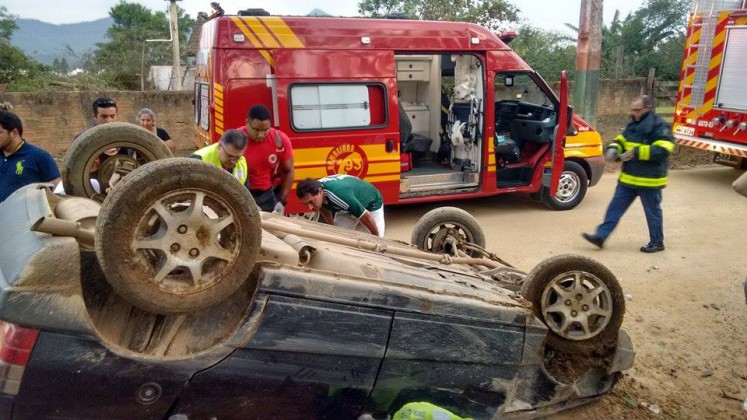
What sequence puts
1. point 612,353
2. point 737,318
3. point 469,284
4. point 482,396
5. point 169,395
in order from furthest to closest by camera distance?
1. point 737,318
2. point 612,353
3. point 469,284
4. point 482,396
5. point 169,395

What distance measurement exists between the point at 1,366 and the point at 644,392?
11.5 feet

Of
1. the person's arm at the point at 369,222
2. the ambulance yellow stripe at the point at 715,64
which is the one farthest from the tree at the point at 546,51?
the person's arm at the point at 369,222

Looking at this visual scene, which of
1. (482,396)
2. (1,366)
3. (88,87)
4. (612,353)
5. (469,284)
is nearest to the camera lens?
(1,366)

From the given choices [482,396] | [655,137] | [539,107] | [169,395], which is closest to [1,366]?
[169,395]

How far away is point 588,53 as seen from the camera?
11.8 m

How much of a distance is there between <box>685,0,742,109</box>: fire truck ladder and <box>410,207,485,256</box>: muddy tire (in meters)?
7.24

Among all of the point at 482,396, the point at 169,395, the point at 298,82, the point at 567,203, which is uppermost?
the point at 298,82

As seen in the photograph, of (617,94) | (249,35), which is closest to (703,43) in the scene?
(617,94)

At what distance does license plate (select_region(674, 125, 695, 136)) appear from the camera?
10.1 m

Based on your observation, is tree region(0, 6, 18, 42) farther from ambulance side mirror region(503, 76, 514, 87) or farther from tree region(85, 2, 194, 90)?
ambulance side mirror region(503, 76, 514, 87)

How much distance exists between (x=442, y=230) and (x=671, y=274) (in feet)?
8.92

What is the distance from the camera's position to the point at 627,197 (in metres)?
6.32

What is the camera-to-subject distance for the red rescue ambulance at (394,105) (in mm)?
6602

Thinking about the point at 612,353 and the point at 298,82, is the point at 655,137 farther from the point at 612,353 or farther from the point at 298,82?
the point at 298,82
